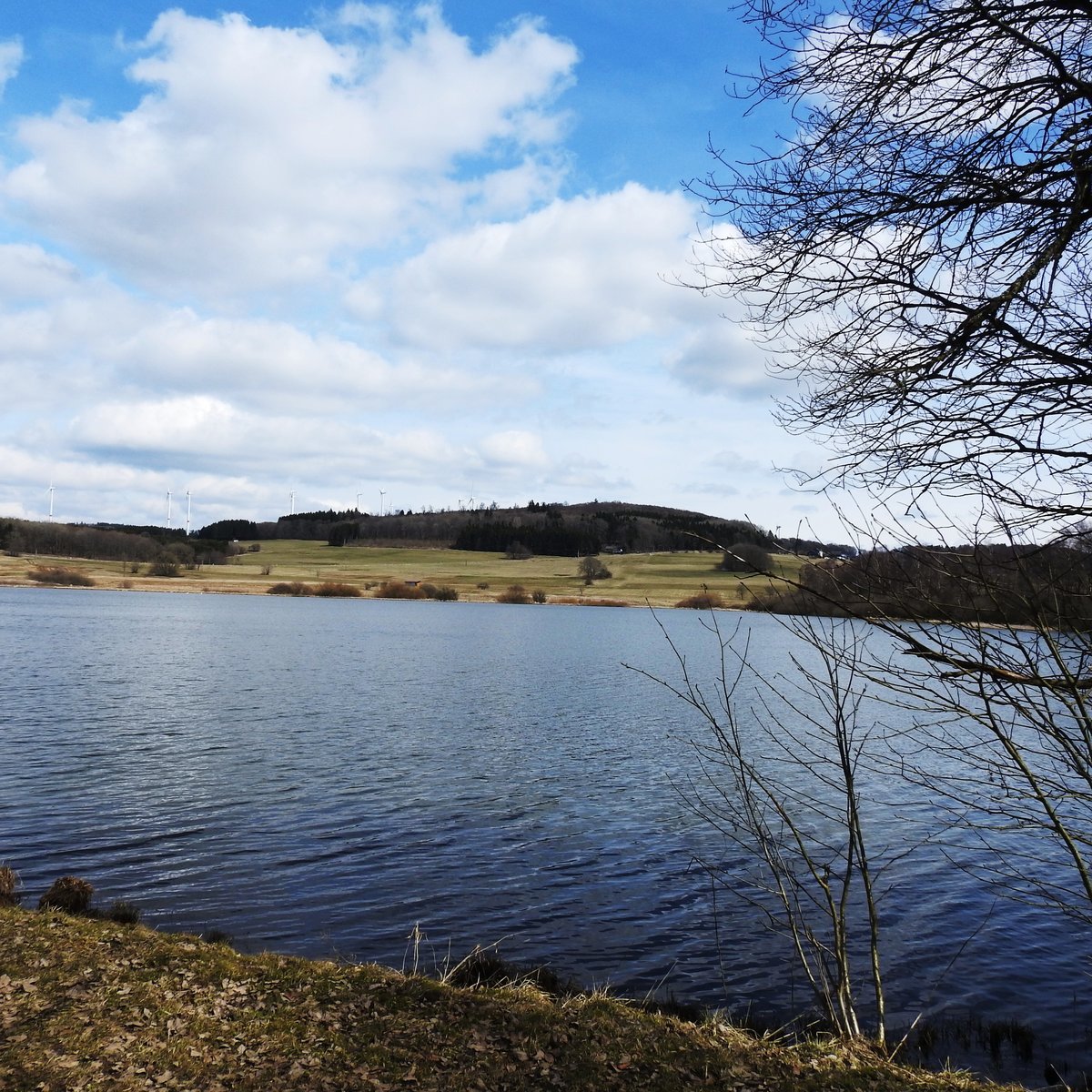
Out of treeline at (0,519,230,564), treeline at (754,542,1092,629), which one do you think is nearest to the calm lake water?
treeline at (754,542,1092,629)

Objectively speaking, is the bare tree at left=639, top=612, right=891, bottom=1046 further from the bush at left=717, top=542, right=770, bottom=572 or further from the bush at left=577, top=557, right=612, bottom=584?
the bush at left=577, top=557, right=612, bottom=584

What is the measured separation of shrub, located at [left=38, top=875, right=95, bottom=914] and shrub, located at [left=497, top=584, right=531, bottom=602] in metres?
102

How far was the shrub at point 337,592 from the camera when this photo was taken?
370 ft

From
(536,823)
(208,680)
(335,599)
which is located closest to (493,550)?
(335,599)

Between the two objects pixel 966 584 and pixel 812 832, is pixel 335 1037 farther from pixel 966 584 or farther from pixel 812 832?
pixel 812 832

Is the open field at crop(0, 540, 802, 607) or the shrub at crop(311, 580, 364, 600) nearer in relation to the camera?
the shrub at crop(311, 580, 364, 600)

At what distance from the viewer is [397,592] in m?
117


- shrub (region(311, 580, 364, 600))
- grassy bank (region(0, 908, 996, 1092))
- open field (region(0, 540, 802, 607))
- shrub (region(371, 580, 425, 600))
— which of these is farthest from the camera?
shrub (region(371, 580, 425, 600))

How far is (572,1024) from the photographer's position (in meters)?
7.37

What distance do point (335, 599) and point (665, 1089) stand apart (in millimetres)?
108158

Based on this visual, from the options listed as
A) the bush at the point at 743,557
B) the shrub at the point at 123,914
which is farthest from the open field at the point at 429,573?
the bush at the point at 743,557

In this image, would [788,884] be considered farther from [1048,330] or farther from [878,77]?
[878,77]

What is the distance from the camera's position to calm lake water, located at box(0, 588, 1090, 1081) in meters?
10.6

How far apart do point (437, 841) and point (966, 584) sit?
38.6 feet
